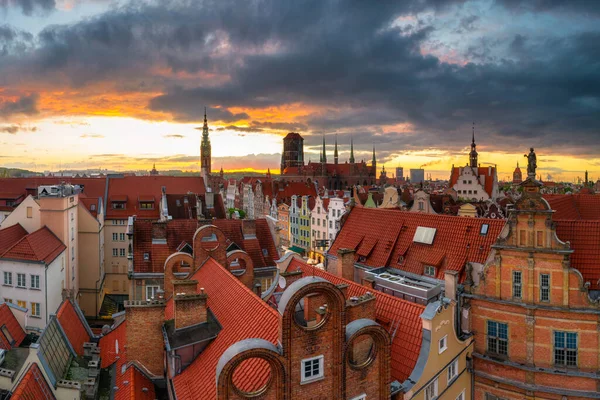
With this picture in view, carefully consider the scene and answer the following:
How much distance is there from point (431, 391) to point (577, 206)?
96.0 feet

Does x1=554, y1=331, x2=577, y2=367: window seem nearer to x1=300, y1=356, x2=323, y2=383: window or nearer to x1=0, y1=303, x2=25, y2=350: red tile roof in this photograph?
x1=300, y1=356, x2=323, y2=383: window

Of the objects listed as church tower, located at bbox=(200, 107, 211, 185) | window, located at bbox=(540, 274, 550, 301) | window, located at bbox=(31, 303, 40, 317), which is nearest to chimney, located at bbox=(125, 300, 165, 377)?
window, located at bbox=(31, 303, 40, 317)

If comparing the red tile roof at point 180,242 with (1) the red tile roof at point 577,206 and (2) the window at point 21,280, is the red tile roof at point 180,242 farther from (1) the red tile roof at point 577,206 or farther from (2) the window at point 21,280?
(1) the red tile roof at point 577,206

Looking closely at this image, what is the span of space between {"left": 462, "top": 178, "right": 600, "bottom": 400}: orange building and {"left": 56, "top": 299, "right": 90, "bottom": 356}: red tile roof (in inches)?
899

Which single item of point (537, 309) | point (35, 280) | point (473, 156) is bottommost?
point (35, 280)

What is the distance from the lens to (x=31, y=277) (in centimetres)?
3528

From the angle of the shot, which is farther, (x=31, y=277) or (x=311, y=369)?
(x=31, y=277)

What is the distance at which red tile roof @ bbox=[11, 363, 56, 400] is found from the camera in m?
16.5

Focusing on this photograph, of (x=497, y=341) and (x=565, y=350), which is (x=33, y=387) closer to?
(x=497, y=341)

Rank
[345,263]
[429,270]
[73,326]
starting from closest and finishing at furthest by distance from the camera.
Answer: [73,326]
[345,263]
[429,270]

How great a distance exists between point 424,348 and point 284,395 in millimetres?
7994

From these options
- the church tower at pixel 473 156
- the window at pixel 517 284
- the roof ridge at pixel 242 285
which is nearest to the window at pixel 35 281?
the roof ridge at pixel 242 285

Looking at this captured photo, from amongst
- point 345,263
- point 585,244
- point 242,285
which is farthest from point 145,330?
point 585,244

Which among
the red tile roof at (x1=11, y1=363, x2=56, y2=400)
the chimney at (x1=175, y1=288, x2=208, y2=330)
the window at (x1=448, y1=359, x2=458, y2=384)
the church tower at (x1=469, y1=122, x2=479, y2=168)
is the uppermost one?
the church tower at (x1=469, y1=122, x2=479, y2=168)
